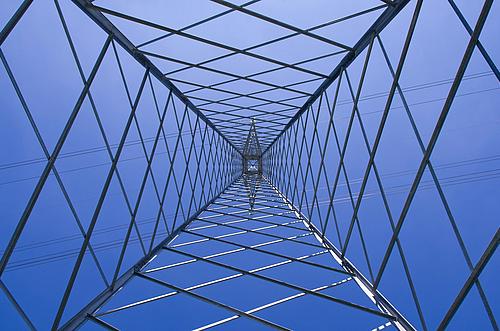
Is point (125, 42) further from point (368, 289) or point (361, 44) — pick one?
point (368, 289)

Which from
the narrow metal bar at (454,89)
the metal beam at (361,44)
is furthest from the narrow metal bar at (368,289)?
the metal beam at (361,44)

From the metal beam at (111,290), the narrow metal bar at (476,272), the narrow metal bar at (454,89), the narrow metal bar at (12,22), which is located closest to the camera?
the narrow metal bar at (476,272)

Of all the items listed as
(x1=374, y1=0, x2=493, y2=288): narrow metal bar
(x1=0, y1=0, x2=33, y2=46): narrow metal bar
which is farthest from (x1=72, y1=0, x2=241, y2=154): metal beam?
(x1=374, y1=0, x2=493, y2=288): narrow metal bar

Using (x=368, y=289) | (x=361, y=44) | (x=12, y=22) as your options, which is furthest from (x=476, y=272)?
(x=12, y=22)

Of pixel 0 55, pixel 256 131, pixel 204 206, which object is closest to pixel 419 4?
pixel 0 55

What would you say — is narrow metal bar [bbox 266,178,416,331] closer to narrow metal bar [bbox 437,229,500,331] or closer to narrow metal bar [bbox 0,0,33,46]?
narrow metal bar [bbox 437,229,500,331]

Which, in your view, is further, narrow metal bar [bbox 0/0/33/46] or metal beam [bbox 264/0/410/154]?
metal beam [bbox 264/0/410/154]

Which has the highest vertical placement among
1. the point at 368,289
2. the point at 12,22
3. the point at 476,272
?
the point at 12,22

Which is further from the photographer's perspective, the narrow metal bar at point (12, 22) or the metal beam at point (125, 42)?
the metal beam at point (125, 42)

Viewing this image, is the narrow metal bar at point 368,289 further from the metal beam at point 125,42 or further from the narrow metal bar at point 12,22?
the narrow metal bar at point 12,22

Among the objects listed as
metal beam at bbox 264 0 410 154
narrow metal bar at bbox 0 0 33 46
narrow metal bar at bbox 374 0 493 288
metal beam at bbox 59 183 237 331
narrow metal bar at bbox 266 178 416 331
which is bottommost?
narrow metal bar at bbox 266 178 416 331

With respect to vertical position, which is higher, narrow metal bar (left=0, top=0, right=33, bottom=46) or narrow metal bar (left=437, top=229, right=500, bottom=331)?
narrow metal bar (left=0, top=0, right=33, bottom=46)

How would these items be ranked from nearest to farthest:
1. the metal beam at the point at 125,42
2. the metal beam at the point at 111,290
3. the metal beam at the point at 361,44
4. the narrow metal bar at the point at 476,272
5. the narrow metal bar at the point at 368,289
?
the narrow metal bar at the point at 476,272 < the metal beam at the point at 111,290 < the narrow metal bar at the point at 368,289 < the metal beam at the point at 125,42 < the metal beam at the point at 361,44

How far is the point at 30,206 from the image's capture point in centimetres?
359
